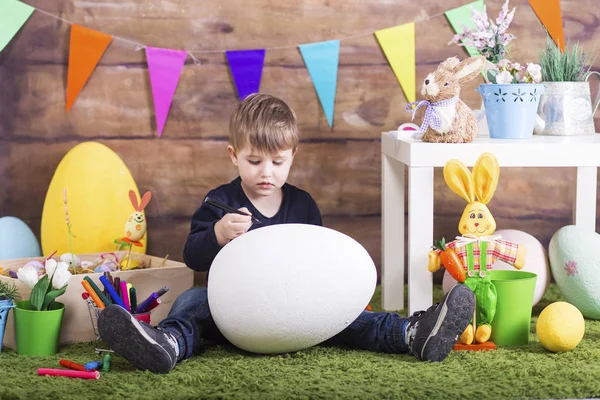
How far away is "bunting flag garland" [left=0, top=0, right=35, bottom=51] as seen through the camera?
82.7 inches

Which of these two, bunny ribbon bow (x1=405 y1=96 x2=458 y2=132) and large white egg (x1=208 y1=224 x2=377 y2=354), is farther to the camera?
bunny ribbon bow (x1=405 y1=96 x2=458 y2=132)

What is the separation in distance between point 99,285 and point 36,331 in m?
0.20

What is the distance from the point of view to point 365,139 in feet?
7.41

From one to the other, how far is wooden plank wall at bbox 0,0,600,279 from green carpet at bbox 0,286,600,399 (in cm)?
74

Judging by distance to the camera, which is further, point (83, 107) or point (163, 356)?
point (83, 107)

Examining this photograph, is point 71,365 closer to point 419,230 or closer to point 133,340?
point 133,340

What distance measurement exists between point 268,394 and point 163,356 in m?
0.22

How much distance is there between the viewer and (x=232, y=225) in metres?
1.62

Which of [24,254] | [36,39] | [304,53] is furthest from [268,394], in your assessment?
[36,39]

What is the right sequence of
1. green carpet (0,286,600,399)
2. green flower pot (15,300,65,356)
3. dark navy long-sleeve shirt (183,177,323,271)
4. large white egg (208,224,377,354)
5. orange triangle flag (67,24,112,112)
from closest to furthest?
green carpet (0,286,600,399) < large white egg (208,224,377,354) < green flower pot (15,300,65,356) < dark navy long-sleeve shirt (183,177,323,271) < orange triangle flag (67,24,112,112)

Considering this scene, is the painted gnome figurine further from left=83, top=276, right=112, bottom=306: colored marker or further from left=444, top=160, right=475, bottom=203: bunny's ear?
left=83, top=276, right=112, bottom=306: colored marker

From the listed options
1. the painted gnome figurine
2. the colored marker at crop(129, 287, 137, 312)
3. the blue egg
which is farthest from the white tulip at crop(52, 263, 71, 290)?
the painted gnome figurine

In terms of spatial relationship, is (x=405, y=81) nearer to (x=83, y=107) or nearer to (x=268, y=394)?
(x=83, y=107)

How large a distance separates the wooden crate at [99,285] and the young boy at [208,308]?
0.08 metres
